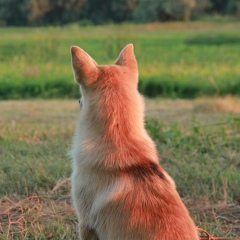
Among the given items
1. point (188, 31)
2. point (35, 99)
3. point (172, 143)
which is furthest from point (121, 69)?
point (188, 31)

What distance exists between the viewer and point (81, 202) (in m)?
3.29

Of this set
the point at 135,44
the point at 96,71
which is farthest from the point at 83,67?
the point at 135,44

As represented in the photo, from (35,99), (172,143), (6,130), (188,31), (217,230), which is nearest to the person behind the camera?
(217,230)

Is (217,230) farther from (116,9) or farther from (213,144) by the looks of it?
(116,9)

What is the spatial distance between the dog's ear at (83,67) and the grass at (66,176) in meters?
1.45

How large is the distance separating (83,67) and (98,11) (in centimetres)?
3650

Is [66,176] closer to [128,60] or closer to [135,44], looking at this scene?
[128,60]

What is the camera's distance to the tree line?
3791 cm

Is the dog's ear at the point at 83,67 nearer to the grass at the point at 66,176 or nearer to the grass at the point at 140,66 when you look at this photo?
the grass at the point at 66,176

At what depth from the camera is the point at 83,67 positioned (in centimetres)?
315

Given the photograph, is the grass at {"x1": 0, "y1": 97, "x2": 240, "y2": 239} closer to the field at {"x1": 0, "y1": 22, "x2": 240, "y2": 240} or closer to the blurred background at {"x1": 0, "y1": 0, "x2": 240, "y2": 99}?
the field at {"x1": 0, "y1": 22, "x2": 240, "y2": 240}

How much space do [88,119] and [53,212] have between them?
5.41ft

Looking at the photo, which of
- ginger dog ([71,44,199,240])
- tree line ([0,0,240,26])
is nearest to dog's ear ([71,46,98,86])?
ginger dog ([71,44,199,240])

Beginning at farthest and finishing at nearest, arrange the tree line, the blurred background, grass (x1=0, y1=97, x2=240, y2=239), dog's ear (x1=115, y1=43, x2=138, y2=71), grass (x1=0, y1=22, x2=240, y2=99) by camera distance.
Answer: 1. the tree line
2. the blurred background
3. grass (x1=0, y1=22, x2=240, y2=99)
4. grass (x1=0, y1=97, x2=240, y2=239)
5. dog's ear (x1=115, y1=43, x2=138, y2=71)
